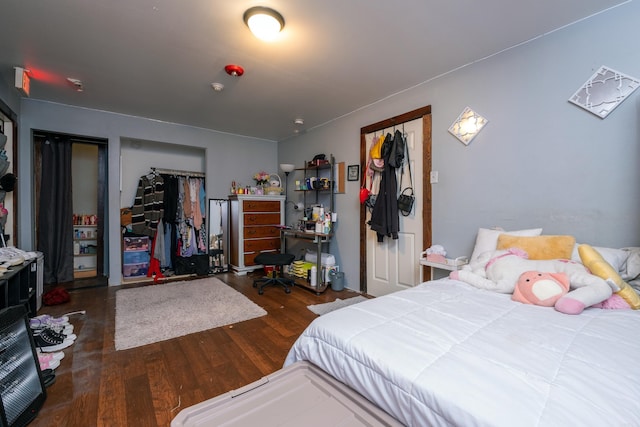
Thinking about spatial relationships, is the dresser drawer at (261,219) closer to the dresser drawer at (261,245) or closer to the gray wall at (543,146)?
the dresser drawer at (261,245)

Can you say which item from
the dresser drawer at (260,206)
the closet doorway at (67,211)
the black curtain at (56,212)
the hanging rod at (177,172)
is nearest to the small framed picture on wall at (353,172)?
the dresser drawer at (260,206)

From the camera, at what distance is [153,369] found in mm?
1896

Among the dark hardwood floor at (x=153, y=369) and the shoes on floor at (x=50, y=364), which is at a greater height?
the shoes on floor at (x=50, y=364)

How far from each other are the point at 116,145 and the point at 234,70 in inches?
98.9

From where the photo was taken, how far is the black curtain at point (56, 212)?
3859 millimetres

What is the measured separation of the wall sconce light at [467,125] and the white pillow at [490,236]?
870 mm

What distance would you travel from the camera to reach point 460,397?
2.42 ft

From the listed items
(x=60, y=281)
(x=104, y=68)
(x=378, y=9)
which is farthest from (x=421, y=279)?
(x=60, y=281)

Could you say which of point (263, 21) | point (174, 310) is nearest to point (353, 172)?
point (263, 21)

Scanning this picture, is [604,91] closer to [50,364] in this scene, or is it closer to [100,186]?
[50,364]

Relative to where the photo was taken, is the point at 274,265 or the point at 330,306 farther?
the point at 274,265

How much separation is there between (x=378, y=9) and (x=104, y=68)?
8.51 ft

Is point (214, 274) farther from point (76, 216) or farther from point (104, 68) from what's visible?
point (104, 68)

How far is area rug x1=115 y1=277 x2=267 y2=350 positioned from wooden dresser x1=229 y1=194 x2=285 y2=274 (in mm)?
771
